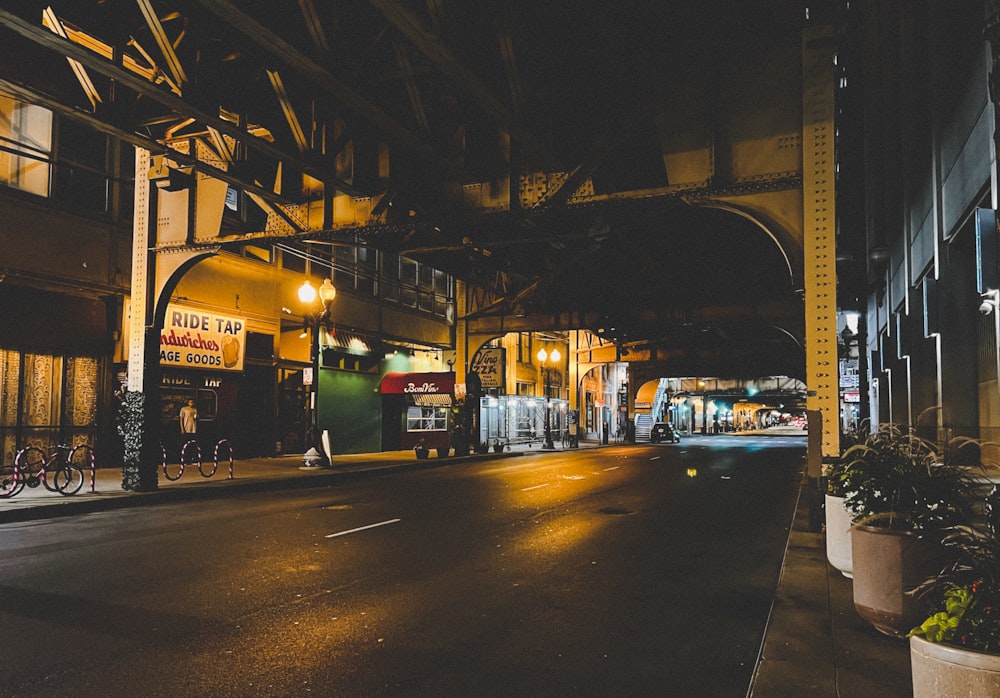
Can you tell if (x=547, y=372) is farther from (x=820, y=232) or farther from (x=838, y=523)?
(x=838, y=523)

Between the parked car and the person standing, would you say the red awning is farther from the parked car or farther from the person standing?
the parked car

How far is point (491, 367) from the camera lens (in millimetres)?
36281

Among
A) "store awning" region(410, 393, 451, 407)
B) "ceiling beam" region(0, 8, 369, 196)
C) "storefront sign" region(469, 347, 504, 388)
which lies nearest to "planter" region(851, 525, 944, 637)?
"ceiling beam" region(0, 8, 369, 196)

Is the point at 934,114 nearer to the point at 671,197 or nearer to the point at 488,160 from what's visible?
the point at 671,197

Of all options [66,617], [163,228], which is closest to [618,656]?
[66,617]

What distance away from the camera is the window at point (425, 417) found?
2944cm

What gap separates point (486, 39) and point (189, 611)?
29.7ft

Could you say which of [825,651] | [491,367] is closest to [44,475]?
[825,651]

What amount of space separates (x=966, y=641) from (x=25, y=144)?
21.0 m

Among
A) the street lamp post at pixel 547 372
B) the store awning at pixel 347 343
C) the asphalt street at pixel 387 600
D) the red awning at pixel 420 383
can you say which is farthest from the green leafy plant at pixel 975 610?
the street lamp post at pixel 547 372

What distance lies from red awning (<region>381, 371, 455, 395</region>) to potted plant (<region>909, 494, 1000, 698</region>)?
25338mm

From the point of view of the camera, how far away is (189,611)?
20.8 ft

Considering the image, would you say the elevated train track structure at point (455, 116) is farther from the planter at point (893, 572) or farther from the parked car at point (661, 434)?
the parked car at point (661, 434)

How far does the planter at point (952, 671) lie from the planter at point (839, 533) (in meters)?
3.83
